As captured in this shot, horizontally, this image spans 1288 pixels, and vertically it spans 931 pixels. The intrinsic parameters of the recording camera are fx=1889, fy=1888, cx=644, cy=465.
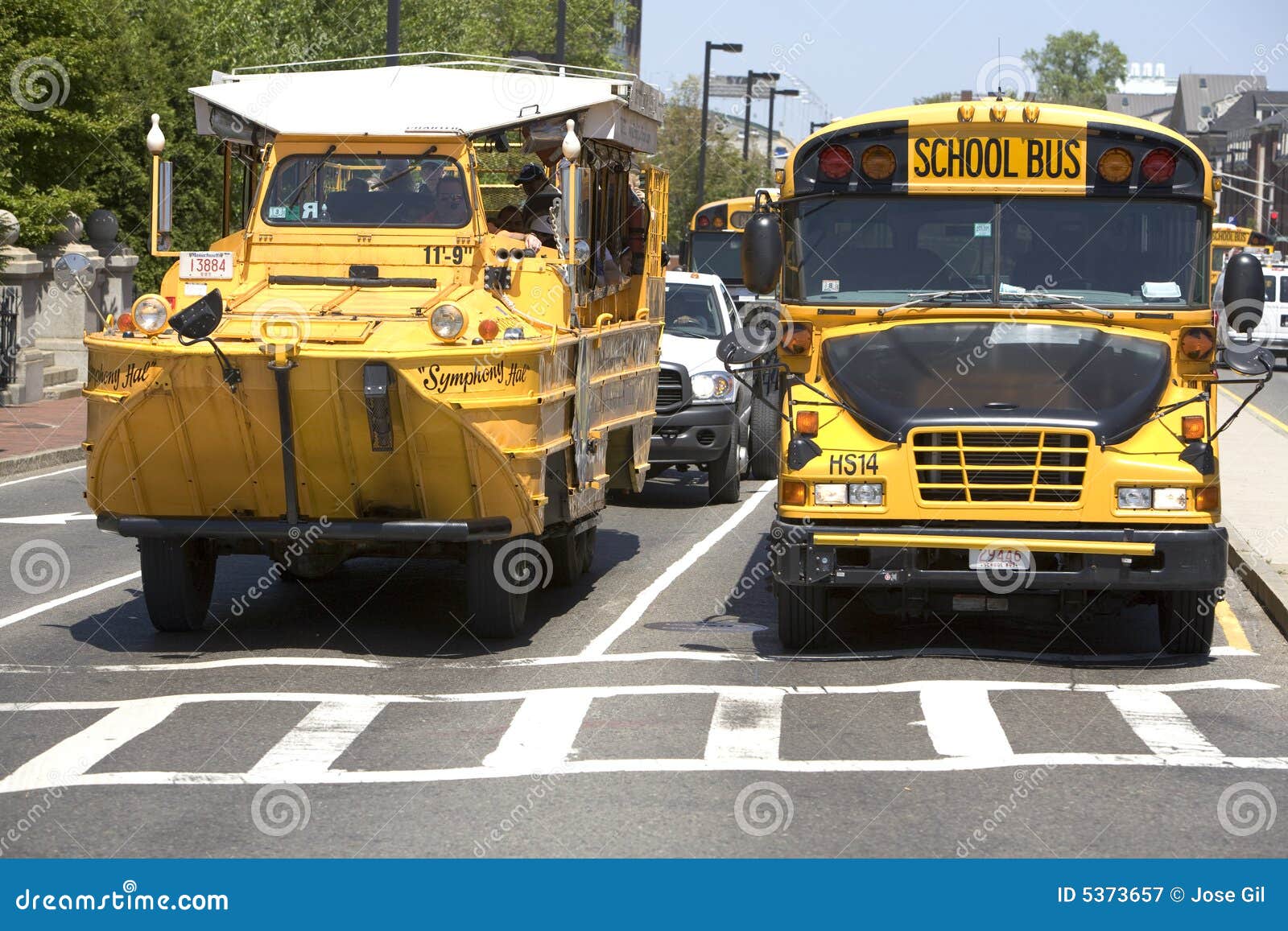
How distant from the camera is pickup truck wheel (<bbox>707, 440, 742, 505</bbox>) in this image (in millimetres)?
17281

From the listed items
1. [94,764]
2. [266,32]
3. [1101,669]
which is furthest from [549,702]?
[266,32]

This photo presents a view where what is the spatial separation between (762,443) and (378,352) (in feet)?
36.0

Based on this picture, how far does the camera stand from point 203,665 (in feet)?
32.1

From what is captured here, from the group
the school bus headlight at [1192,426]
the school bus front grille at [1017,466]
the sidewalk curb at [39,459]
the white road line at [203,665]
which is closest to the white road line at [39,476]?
the sidewalk curb at [39,459]

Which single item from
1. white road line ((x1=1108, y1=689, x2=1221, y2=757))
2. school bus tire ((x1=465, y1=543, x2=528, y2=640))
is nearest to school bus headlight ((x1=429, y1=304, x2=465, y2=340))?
school bus tire ((x1=465, y1=543, x2=528, y2=640))

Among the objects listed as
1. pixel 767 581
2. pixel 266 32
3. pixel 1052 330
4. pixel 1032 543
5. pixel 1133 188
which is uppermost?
pixel 266 32

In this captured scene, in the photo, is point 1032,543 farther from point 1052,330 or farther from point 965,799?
point 965,799

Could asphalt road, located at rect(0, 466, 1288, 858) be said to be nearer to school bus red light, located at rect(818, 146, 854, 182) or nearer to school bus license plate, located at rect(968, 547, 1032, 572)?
school bus license plate, located at rect(968, 547, 1032, 572)

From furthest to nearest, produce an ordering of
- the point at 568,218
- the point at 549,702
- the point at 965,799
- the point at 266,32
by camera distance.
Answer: the point at 266,32, the point at 568,218, the point at 549,702, the point at 965,799

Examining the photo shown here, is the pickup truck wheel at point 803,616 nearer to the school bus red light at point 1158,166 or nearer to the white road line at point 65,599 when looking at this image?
the school bus red light at point 1158,166

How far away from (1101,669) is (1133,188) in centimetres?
266

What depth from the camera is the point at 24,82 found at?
1047 inches

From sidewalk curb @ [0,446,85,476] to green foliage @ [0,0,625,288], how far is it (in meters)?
5.49

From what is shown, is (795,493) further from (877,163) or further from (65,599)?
(65,599)
